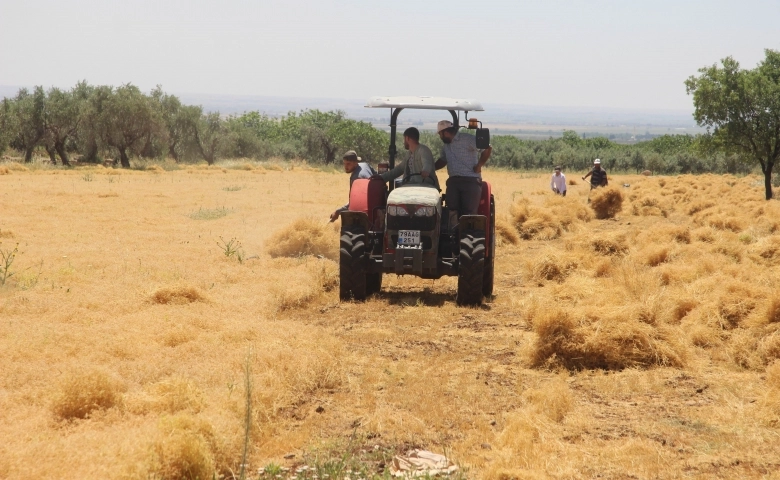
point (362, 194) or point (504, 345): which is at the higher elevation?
point (362, 194)

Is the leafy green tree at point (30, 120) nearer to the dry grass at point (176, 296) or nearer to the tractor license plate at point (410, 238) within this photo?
the dry grass at point (176, 296)

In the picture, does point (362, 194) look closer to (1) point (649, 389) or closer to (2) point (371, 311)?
(2) point (371, 311)

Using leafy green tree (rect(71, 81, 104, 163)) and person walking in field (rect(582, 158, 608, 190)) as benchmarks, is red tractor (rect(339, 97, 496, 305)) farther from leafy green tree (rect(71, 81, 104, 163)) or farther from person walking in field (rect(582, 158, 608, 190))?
leafy green tree (rect(71, 81, 104, 163))

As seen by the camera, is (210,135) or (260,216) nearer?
(260,216)

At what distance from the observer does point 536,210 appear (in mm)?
18609

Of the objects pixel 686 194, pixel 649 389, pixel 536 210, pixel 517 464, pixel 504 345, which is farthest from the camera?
pixel 686 194

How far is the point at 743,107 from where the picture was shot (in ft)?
103

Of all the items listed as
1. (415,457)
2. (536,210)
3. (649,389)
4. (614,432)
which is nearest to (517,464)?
(415,457)

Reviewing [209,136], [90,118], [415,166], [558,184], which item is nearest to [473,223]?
[415,166]

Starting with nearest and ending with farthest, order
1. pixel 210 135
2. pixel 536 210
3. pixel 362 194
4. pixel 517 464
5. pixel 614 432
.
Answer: pixel 517 464 → pixel 614 432 → pixel 362 194 → pixel 536 210 → pixel 210 135

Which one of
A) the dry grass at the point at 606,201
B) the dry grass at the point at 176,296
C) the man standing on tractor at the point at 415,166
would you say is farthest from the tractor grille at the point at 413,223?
the dry grass at the point at 606,201

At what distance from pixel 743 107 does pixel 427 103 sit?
81.0 ft

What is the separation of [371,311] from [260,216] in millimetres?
10643

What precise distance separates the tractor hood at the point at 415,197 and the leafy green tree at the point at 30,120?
122 ft
